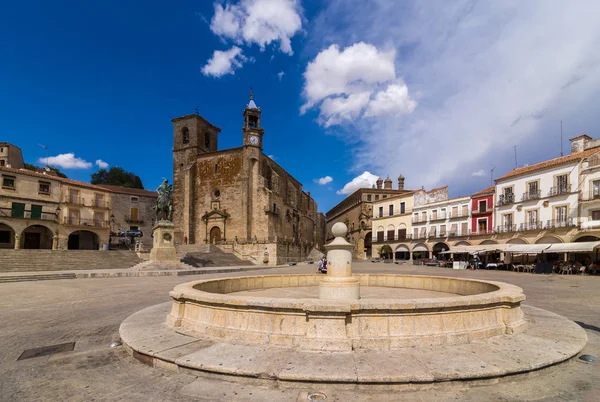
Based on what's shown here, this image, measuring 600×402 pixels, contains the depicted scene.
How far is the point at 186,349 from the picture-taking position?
4086mm

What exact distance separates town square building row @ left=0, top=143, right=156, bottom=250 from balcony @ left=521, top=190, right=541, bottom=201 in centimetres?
4609

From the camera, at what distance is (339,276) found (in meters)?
6.06

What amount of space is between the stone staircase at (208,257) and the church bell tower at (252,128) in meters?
13.9

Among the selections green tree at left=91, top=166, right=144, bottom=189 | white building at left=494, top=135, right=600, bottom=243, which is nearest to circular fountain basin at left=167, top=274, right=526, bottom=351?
white building at left=494, top=135, right=600, bottom=243

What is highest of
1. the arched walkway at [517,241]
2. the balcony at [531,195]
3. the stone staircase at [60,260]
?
the balcony at [531,195]

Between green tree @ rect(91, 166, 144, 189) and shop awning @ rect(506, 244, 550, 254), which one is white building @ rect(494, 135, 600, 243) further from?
green tree @ rect(91, 166, 144, 189)

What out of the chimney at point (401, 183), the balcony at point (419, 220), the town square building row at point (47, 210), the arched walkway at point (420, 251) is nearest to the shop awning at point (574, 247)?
the arched walkway at point (420, 251)

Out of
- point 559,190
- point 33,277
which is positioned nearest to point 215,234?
point 33,277

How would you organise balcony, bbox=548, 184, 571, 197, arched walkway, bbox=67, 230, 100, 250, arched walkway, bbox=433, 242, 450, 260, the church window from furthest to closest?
1. the church window
2. arched walkway, bbox=433, 242, 450, 260
3. arched walkway, bbox=67, 230, 100, 250
4. balcony, bbox=548, 184, 571, 197

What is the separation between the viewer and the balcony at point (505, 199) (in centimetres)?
3184

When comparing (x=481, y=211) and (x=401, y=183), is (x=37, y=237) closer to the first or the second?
(x=481, y=211)

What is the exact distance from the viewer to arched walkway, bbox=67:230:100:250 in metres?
37.0

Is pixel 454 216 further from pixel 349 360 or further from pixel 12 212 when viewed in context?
pixel 12 212

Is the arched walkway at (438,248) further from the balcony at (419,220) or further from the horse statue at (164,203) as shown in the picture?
the horse statue at (164,203)
